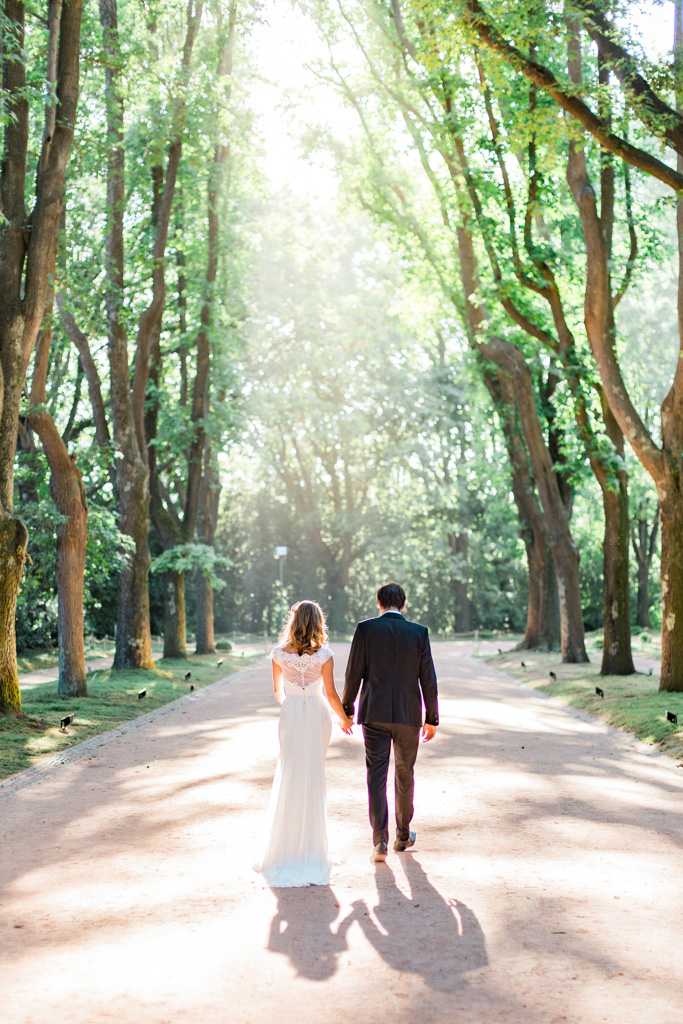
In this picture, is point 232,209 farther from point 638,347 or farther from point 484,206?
point 638,347

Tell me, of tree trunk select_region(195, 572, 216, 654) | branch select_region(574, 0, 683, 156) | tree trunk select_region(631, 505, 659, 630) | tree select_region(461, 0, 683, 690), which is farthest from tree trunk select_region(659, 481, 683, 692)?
tree trunk select_region(631, 505, 659, 630)

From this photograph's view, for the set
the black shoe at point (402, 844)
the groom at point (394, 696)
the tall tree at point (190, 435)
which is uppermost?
the tall tree at point (190, 435)

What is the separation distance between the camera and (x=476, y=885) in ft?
20.3

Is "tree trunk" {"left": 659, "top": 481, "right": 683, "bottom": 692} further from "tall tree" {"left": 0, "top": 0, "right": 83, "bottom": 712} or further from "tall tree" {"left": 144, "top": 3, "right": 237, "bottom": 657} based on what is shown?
"tall tree" {"left": 144, "top": 3, "right": 237, "bottom": 657}

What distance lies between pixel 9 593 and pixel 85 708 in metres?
2.92

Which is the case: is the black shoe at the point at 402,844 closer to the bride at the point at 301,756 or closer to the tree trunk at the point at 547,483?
the bride at the point at 301,756

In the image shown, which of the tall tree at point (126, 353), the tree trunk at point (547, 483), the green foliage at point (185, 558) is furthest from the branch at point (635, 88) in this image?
the green foliage at point (185, 558)

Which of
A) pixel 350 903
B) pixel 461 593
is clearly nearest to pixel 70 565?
Answer: pixel 350 903

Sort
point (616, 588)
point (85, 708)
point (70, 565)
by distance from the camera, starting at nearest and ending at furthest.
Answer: point (85, 708) → point (70, 565) → point (616, 588)

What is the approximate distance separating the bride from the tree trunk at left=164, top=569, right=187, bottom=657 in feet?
63.3

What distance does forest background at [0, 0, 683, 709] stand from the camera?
14141 millimetres

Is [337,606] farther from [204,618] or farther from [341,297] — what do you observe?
[204,618]

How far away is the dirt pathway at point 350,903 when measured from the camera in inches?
171

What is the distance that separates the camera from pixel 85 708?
15070 millimetres
